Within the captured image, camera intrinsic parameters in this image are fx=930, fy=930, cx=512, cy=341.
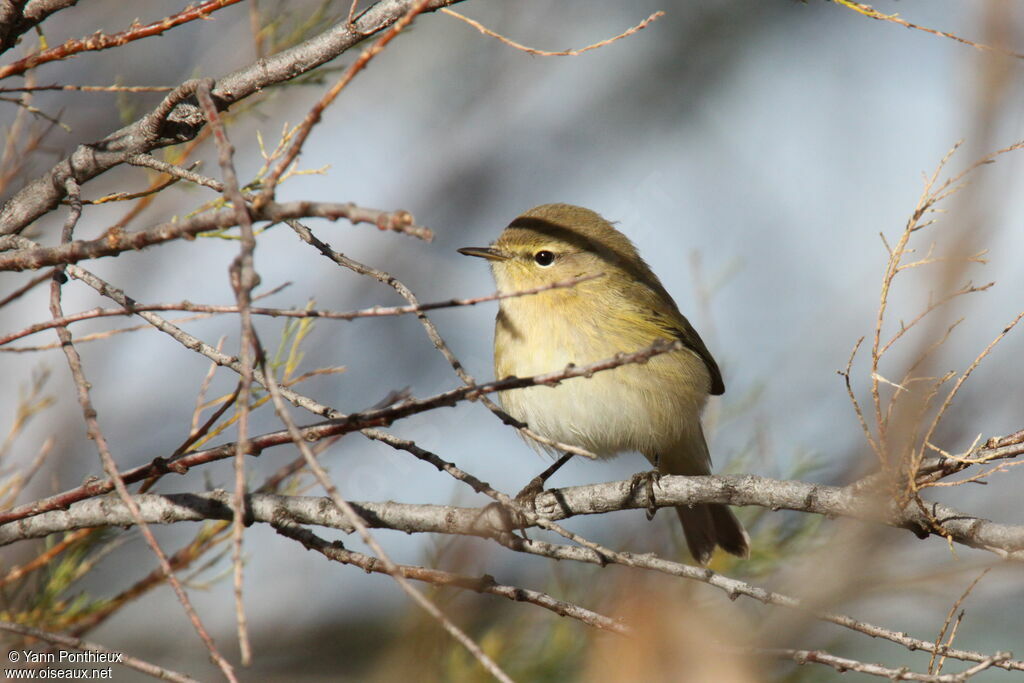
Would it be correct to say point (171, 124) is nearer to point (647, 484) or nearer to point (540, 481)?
point (647, 484)

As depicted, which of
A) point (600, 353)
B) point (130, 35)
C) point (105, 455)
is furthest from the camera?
point (600, 353)

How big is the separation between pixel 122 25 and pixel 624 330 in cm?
453

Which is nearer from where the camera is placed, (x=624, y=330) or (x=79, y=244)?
(x=79, y=244)

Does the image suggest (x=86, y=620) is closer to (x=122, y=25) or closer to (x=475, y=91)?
(x=122, y=25)

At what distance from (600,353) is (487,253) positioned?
694 mm

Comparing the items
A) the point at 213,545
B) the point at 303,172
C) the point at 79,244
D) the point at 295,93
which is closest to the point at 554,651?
the point at 213,545

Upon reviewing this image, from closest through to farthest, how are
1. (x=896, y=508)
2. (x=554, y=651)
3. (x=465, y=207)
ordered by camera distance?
(x=896, y=508) < (x=554, y=651) < (x=465, y=207)

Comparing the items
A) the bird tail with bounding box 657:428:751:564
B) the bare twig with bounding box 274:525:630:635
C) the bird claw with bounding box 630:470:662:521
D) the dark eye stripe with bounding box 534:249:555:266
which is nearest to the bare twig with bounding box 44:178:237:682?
the bare twig with bounding box 274:525:630:635

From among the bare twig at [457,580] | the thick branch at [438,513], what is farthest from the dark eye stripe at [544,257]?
the bare twig at [457,580]

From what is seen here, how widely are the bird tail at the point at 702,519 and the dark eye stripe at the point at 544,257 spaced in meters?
1.00

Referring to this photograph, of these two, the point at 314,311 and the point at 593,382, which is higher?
the point at 314,311

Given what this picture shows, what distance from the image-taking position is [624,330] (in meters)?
3.69

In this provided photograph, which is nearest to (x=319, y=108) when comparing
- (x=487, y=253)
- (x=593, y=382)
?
(x=593, y=382)

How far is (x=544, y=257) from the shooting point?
13.2ft
